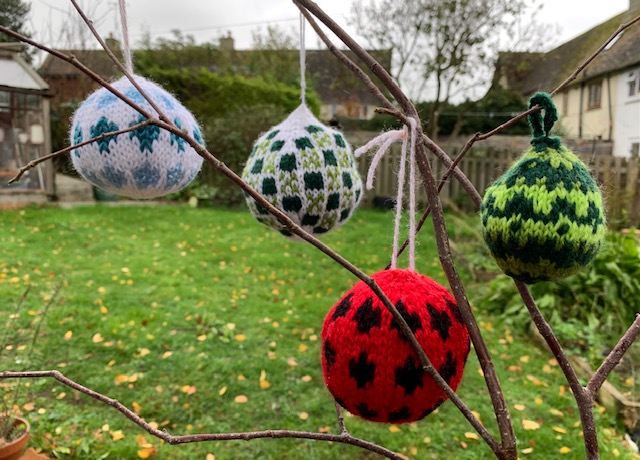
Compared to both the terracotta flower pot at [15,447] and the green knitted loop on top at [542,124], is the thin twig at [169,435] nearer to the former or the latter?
the green knitted loop on top at [542,124]

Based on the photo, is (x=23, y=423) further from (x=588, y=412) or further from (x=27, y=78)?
(x=27, y=78)

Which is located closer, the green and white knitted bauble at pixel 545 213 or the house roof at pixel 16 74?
the green and white knitted bauble at pixel 545 213

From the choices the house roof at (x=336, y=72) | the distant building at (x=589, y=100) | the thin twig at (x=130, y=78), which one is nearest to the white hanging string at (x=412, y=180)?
the thin twig at (x=130, y=78)

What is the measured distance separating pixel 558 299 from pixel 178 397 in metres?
2.49

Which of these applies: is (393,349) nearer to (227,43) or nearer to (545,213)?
(545,213)

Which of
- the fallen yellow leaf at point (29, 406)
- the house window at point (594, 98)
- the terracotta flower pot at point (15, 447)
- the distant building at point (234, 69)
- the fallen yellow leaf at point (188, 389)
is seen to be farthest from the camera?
the distant building at point (234, 69)

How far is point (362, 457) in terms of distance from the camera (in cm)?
216

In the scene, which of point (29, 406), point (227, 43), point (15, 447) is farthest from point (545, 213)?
point (227, 43)

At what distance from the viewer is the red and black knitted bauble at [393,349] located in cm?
56

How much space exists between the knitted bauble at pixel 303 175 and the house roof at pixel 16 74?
6397mm

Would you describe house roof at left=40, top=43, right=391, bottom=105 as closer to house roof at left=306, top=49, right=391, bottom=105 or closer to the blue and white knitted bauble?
house roof at left=306, top=49, right=391, bottom=105

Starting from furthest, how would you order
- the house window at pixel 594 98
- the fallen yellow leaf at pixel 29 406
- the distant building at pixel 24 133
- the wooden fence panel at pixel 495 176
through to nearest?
1. the distant building at pixel 24 133
2. the house window at pixel 594 98
3. the wooden fence panel at pixel 495 176
4. the fallen yellow leaf at pixel 29 406

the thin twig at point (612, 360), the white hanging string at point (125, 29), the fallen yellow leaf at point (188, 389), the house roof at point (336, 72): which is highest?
the house roof at point (336, 72)

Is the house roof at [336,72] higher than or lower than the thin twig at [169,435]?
higher
